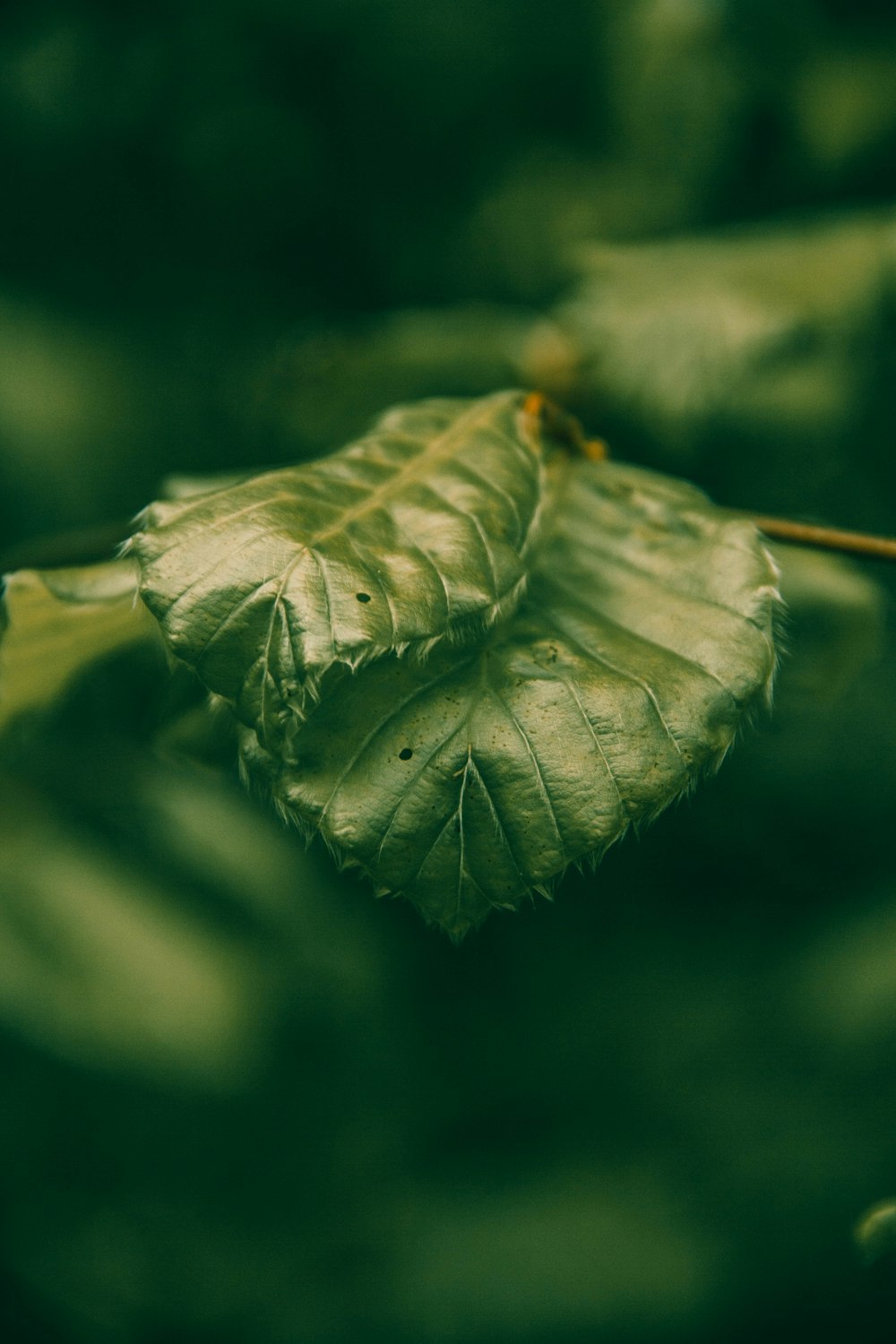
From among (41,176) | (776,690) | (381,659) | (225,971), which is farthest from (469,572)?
(41,176)

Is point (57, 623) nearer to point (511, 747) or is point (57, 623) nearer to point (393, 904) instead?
point (511, 747)

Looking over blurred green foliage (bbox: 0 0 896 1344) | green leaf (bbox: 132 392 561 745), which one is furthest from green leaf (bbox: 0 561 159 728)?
blurred green foliage (bbox: 0 0 896 1344)

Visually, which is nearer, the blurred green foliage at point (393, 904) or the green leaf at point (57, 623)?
the green leaf at point (57, 623)

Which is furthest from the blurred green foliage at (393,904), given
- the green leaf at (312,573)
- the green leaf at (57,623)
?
the green leaf at (312,573)

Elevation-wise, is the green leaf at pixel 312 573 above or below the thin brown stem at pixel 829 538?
above

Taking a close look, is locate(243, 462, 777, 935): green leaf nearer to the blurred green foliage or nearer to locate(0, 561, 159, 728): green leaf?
locate(0, 561, 159, 728): green leaf

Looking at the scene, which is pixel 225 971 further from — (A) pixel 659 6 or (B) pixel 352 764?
(A) pixel 659 6

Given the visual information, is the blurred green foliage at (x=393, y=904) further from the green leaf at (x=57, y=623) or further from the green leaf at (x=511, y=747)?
the green leaf at (x=511, y=747)
